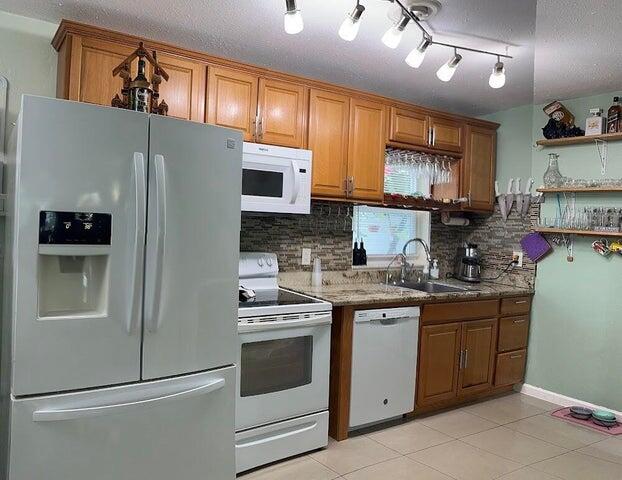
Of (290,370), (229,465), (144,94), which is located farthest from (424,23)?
(229,465)

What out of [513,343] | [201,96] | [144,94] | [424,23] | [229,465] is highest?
[424,23]

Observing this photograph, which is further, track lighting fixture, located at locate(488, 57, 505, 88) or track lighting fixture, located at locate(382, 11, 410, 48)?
track lighting fixture, located at locate(488, 57, 505, 88)

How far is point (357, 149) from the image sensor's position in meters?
3.18

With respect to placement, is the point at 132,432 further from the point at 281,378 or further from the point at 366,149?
the point at 366,149

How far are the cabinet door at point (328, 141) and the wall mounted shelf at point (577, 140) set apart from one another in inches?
63.9

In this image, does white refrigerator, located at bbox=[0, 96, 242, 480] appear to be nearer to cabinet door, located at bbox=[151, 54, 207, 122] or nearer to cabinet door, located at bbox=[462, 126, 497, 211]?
cabinet door, located at bbox=[151, 54, 207, 122]

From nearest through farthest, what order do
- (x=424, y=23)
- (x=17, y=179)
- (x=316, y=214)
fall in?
(x=17, y=179)
(x=424, y=23)
(x=316, y=214)

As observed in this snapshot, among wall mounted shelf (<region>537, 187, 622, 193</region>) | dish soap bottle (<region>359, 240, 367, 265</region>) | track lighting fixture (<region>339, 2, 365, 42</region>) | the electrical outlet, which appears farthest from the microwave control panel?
wall mounted shelf (<region>537, 187, 622, 193</region>)

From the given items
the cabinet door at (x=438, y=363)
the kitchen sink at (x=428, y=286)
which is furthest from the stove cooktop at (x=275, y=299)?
the kitchen sink at (x=428, y=286)

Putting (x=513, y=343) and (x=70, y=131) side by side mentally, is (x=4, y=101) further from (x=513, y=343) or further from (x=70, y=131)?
(x=513, y=343)

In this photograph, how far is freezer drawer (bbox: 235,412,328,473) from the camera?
2398 millimetres

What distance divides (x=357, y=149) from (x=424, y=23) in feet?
3.21

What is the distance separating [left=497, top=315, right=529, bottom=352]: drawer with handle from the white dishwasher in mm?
915

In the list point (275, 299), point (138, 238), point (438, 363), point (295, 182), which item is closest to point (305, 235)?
point (295, 182)
